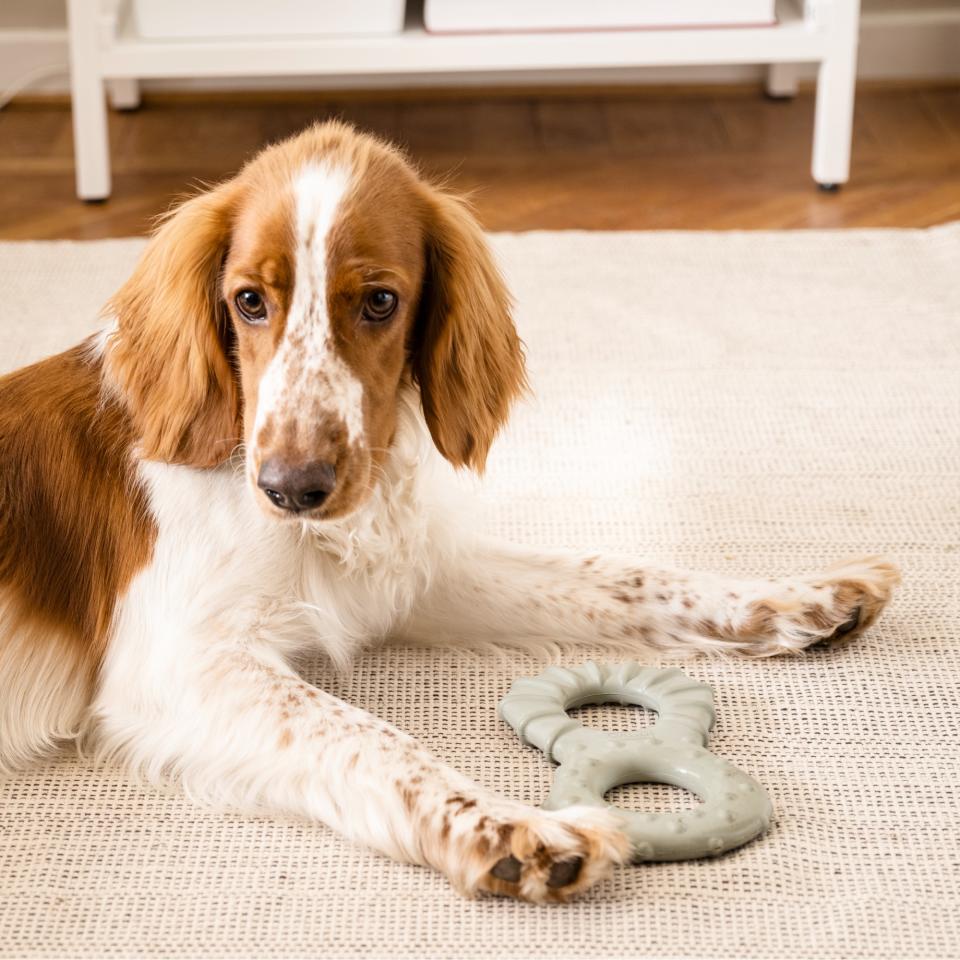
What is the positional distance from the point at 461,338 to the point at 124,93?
137 inches

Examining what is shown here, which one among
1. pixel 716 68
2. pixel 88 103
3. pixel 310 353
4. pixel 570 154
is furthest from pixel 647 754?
pixel 716 68

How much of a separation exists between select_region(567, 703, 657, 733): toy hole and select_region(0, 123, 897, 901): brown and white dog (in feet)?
0.70

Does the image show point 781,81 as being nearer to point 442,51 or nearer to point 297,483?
point 442,51

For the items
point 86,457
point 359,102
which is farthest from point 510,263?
point 86,457

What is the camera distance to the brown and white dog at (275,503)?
1.95 metres

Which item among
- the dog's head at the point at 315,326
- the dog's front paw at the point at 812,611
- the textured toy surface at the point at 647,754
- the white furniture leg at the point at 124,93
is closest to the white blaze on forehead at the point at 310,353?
the dog's head at the point at 315,326

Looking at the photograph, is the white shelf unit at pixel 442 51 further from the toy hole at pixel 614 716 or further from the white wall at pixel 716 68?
the toy hole at pixel 614 716

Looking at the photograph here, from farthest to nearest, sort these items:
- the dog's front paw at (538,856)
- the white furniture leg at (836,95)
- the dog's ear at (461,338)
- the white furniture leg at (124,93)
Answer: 1. the white furniture leg at (124,93)
2. the white furniture leg at (836,95)
3. the dog's ear at (461,338)
4. the dog's front paw at (538,856)

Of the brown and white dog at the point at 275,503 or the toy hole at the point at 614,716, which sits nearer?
the brown and white dog at the point at 275,503

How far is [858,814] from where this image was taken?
203 cm

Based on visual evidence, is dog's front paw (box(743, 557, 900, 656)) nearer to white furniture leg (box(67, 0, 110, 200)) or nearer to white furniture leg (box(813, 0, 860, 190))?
white furniture leg (box(813, 0, 860, 190))

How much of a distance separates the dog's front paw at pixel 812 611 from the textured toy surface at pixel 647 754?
18 centimetres

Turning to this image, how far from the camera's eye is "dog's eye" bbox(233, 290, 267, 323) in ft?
6.58

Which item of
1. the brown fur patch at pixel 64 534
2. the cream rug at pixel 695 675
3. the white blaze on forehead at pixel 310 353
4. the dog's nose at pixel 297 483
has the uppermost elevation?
the white blaze on forehead at pixel 310 353
